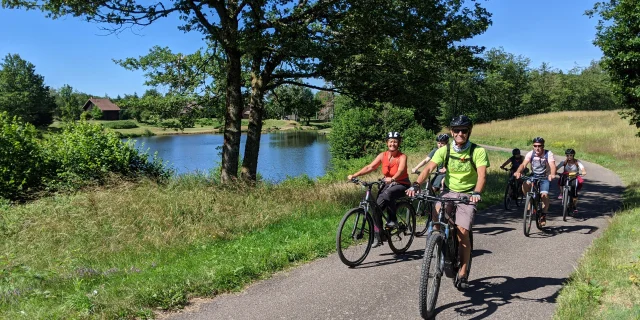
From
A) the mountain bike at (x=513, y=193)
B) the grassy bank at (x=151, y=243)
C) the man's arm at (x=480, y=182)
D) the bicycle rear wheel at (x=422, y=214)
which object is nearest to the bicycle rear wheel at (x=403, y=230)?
the grassy bank at (x=151, y=243)

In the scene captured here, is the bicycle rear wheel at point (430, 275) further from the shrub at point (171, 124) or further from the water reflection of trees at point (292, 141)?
the water reflection of trees at point (292, 141)

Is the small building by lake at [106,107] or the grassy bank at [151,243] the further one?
Result: the small building by lake at [106,107]

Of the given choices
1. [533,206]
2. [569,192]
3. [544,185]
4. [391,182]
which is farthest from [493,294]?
[569,192]

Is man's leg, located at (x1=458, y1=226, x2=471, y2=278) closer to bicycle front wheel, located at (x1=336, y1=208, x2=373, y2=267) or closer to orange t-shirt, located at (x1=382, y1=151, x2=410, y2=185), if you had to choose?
bicycle front wheel, located at (x1=336, y1=208, x2=373, y2=267)

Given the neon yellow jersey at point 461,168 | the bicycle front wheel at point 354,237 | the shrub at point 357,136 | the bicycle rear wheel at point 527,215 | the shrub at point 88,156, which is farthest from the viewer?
the shrub at point 357,136

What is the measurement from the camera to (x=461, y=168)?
473 centimetres

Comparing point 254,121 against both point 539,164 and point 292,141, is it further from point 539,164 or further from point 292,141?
point 292,141

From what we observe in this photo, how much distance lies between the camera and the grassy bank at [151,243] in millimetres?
4422

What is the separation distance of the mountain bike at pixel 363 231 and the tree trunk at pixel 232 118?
18.7ft

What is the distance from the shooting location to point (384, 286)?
4949mm

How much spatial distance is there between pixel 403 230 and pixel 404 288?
1.67 meters

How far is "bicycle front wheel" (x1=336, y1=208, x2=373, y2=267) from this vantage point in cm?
561

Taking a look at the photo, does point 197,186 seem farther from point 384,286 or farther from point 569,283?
point 569,283

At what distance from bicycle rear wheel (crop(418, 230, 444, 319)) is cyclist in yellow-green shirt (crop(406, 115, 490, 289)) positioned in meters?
0.50
